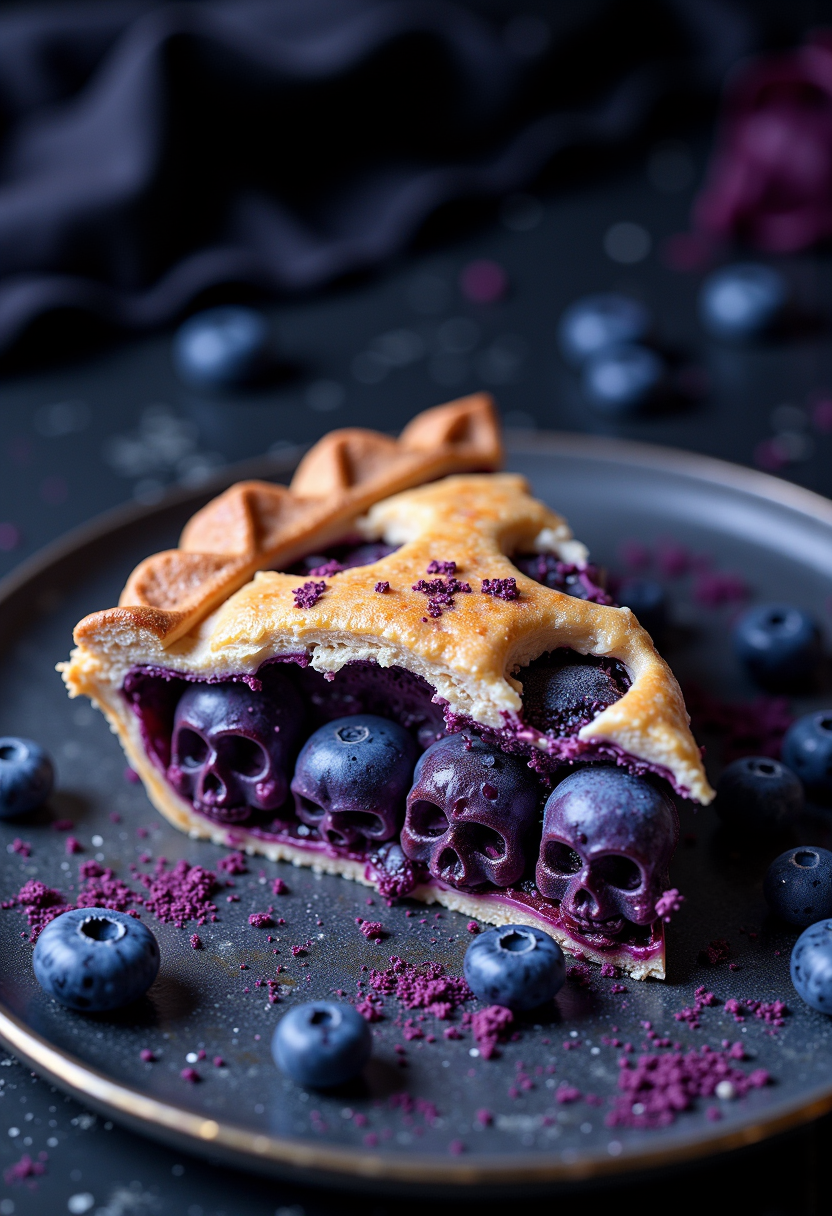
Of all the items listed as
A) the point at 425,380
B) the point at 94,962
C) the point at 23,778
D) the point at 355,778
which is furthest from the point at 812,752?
the point at 425,380

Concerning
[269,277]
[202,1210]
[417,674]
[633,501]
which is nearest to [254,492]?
[417,674]

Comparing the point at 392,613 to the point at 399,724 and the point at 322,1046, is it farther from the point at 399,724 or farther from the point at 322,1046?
the point at 322,1046

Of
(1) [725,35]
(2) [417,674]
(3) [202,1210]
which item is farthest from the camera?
(1) [725,35]

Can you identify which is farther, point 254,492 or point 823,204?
point 823,204

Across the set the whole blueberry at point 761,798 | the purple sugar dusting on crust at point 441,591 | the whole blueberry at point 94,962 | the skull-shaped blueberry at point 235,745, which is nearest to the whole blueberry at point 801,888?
the whole blueberry at point 761,798

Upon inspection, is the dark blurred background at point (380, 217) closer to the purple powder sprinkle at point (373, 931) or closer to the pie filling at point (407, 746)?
the pie filling at point (407, 746)

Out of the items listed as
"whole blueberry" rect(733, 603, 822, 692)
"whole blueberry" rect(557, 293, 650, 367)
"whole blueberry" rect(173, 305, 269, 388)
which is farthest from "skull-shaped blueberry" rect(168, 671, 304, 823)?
"whole blueberry" rect(557, 293, 650, 367)

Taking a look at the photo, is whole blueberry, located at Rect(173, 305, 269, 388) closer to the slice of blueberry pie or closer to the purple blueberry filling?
the slice of blueberry pie

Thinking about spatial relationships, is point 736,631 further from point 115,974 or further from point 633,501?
point 115,974
